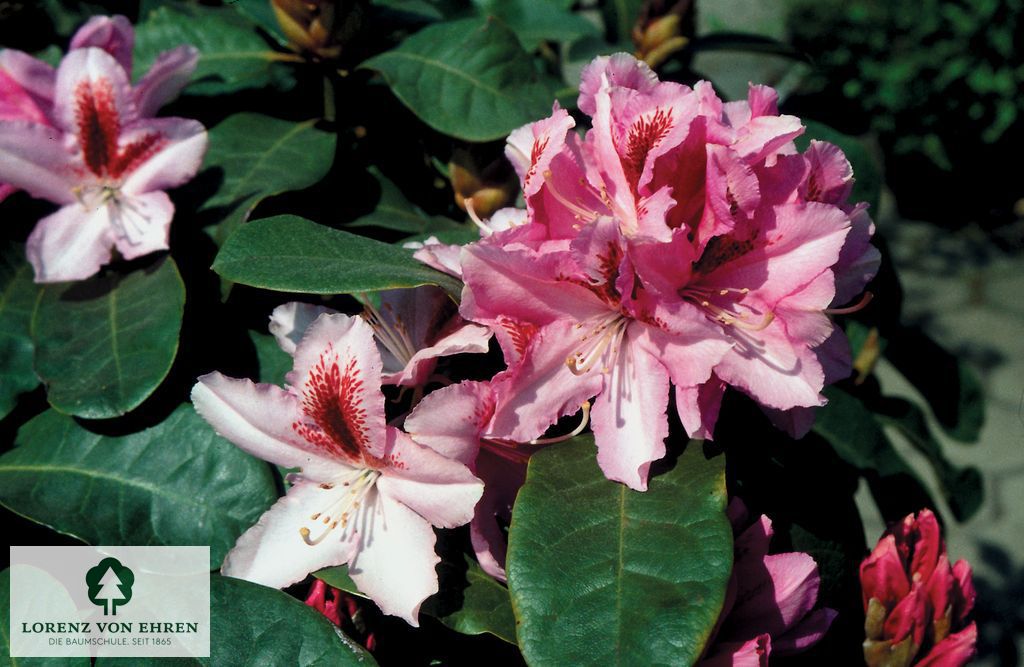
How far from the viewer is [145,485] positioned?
870 mm

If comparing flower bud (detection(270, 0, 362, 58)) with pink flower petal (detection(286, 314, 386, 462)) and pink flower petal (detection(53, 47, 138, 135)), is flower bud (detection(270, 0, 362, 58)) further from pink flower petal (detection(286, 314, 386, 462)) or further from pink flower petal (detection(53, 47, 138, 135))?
pink flower petal (detection(286, 314, 386, 462))

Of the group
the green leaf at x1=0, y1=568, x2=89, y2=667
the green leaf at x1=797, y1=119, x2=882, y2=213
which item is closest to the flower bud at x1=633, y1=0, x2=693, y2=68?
the green leaf at x1=797, y1=119, x2=882, y2=213

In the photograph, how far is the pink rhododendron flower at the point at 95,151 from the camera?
0.95 meters

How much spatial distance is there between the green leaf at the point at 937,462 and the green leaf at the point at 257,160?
86cm

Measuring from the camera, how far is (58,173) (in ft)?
3.17

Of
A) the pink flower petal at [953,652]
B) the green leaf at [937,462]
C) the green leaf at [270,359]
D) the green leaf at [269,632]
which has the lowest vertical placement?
the green leaf at [937,462]

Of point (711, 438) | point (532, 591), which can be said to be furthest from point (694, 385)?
point (532, 591)

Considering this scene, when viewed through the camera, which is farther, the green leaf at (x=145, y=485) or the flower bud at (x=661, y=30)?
the flower bud at (x=661, y=30)

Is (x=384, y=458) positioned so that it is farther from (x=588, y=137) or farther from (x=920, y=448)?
(x=920, y=448)

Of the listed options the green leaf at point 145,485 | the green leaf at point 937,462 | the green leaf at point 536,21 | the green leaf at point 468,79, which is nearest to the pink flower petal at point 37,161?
the green leaf at point 145,485

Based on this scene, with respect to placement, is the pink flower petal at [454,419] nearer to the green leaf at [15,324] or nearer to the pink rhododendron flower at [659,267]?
the pink rhododendron flower at [659,267]

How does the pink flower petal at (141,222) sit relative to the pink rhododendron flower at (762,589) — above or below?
above

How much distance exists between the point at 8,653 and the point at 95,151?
47 cm

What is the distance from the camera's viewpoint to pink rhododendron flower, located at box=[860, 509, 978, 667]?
2.84ft
